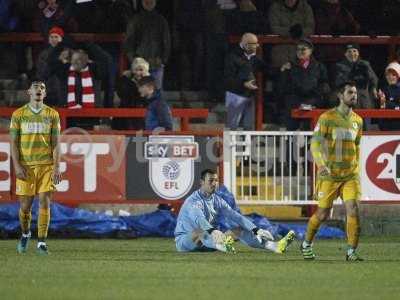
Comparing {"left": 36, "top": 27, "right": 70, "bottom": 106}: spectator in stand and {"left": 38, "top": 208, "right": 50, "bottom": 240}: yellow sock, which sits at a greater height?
{"left": 36, "top": 27, "right": 70, "bottom": 106}: spectator in stand

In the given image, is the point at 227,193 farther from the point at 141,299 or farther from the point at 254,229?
the point at 141,299

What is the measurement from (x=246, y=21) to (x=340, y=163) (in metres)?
8.08

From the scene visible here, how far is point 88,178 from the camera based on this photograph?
70.2 feet

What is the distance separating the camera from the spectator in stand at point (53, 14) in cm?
2405

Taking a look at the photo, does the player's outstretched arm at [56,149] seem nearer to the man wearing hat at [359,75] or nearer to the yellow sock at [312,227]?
the yellow sock at [312,227]

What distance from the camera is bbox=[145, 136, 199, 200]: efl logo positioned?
70.0 ft

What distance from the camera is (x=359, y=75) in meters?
23.5

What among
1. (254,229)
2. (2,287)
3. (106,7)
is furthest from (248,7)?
(2,287)

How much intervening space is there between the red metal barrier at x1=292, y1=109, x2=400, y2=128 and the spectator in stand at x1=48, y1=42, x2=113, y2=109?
10.2ft

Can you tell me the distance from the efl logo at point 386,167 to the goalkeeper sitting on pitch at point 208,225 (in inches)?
132

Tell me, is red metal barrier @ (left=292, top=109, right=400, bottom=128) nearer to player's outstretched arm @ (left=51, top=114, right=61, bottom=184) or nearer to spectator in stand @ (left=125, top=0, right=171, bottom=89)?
spectator in stand @ (left=125, top=0, right=171, bottom=89)

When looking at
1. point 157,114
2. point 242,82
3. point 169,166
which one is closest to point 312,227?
point 169,166

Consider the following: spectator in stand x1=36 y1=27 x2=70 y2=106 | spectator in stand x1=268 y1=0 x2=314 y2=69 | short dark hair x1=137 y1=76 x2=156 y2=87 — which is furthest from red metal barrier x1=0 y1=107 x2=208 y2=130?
spectator in stand x1=268 y1=0 x2=314 y2=69

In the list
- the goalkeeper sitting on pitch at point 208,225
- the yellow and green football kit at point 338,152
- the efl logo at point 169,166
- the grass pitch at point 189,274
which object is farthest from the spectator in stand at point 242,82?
the yellow and green football kit at point 338,152
